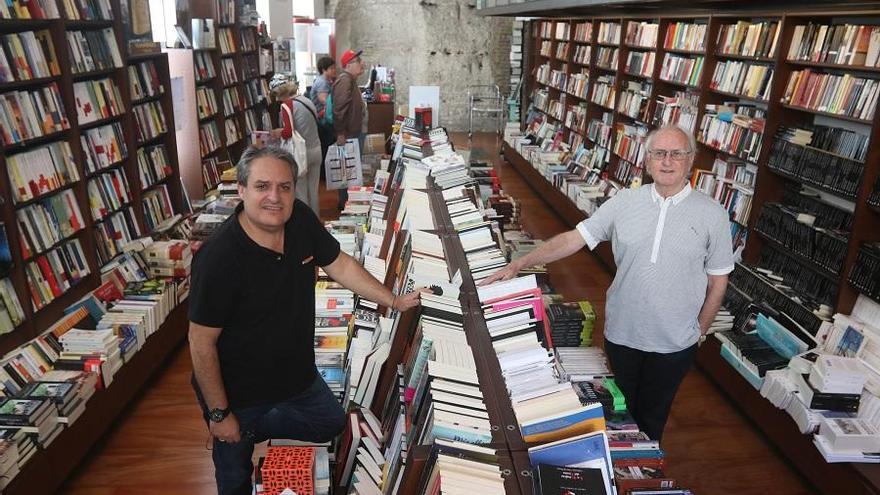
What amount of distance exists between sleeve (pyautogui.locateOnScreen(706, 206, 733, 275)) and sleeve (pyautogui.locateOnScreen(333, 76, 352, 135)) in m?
6.15

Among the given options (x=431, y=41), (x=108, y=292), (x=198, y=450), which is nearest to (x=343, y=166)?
(x=108, y=292)

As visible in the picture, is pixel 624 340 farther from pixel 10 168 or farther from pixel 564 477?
pixel 10 168

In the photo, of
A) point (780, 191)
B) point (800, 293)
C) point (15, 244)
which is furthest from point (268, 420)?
point (780, 191)

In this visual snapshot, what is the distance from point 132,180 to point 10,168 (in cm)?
157

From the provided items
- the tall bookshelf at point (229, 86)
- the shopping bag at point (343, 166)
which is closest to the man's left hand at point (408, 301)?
the shopping bag at point (343, 166)

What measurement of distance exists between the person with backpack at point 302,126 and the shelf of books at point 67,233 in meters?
1.34

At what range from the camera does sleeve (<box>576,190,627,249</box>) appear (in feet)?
9.78

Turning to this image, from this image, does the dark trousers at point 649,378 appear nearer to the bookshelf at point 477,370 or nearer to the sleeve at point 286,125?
the bookshelf at point 477,370

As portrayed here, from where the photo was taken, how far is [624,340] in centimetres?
305

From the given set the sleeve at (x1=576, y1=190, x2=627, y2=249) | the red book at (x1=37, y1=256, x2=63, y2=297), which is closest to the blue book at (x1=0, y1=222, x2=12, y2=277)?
the red book at (x1=37, y1=256, x2=63, y2=297)

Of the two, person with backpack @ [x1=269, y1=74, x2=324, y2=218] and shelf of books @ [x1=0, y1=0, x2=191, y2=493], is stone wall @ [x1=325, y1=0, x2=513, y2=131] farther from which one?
shelf of books @ [x1=0, y1=0, x2=191, y2=493]

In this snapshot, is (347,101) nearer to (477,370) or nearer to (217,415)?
(217,415)

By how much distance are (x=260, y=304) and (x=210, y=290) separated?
0.20 m

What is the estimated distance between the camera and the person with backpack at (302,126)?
6.84 meters
